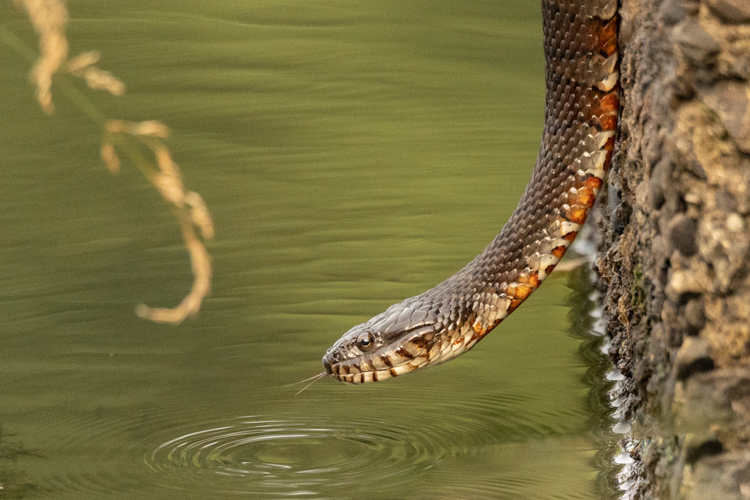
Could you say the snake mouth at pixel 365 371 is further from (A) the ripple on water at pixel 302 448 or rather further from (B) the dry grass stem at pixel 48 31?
(B) the dry grass stem at pixel 48 31

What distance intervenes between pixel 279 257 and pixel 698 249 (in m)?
2.33

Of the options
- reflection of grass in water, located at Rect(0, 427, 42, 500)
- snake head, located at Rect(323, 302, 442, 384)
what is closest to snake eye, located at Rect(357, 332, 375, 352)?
snake head, located at Rect(323, 302, 442, 384)

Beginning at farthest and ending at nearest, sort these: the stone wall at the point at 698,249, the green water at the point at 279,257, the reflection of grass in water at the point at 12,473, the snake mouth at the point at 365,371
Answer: the snake mouth at the point at 365,371
the green water at the point at 279,257
the reflection of grass in water at the point at 12,473
the stone wall at the point at 698,249

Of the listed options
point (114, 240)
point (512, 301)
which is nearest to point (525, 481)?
point (512, 301)

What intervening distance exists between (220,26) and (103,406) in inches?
176

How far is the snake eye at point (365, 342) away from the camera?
9.25ft

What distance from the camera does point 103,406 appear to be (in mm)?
2711

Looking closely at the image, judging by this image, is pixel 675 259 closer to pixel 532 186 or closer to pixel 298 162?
pixel 532 186

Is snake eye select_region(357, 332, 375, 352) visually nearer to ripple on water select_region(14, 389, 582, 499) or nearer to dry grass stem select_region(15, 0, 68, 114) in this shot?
ripple on water select_region(14, 389, 582, 499)

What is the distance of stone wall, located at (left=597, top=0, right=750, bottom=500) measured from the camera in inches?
61.7

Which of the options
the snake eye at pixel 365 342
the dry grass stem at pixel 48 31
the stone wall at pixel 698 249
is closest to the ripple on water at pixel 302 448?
the snake eye at pixel 365 342

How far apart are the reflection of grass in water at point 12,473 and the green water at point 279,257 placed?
0.01 m

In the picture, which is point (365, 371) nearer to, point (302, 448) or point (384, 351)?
point (384, 351)

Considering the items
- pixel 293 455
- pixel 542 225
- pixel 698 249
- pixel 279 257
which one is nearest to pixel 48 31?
pixel 698 249
